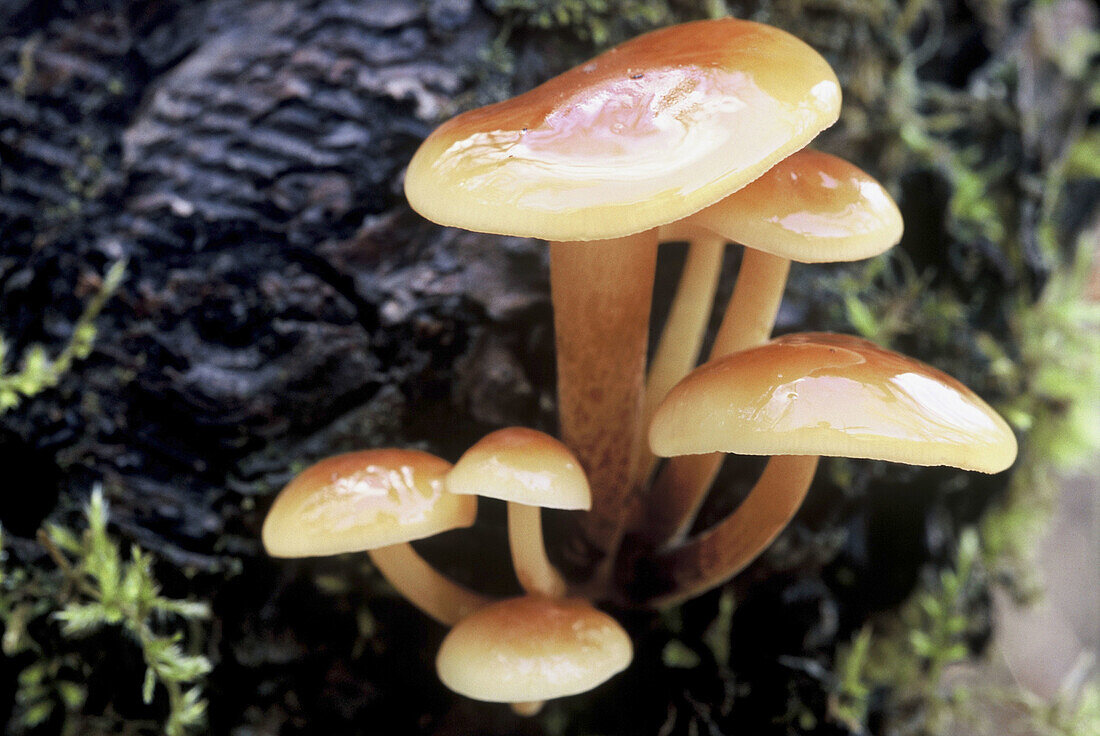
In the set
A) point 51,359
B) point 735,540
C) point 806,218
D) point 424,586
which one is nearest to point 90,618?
point 51,359

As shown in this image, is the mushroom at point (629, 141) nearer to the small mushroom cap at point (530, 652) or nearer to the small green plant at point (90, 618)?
the small mushroom cap at point (530, 652)

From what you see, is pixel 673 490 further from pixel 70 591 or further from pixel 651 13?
pixel 70 591

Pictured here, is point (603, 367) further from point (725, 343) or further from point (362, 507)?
point (362, 507)

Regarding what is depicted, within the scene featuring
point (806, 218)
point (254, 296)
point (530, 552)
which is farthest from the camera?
point (254, 296)

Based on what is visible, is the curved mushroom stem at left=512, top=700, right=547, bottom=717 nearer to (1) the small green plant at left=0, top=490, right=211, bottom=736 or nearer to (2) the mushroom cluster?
(2) the mushroom cluster

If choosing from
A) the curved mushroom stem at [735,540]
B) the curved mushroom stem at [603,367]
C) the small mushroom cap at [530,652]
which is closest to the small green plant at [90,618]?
the small mushroom cap at [530,652]

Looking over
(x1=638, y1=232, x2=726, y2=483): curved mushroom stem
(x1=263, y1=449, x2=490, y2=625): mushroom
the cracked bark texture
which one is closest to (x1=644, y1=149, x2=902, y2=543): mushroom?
(x1=638, y1=232, x2=726, y2=483): curved mushroom stem
